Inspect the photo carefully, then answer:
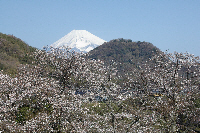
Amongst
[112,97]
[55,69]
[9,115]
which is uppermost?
[55,69]

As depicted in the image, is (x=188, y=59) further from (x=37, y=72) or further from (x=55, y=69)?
(x=37, y=72)

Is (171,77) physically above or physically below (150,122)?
above

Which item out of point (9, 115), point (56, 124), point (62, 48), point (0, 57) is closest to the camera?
point (56, 124)

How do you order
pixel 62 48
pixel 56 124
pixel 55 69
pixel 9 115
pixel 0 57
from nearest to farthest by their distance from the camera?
pixel 56 124 < pixel 9 115 < pixel 55 69 < pixel 62 48 < pixel 0 57

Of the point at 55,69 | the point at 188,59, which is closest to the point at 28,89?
the point at 55,69

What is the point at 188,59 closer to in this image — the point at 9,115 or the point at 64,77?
the point at 64,77

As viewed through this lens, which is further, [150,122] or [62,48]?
[62,48]

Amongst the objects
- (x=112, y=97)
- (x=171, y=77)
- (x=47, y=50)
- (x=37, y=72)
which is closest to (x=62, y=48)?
(x=47, y=50)
